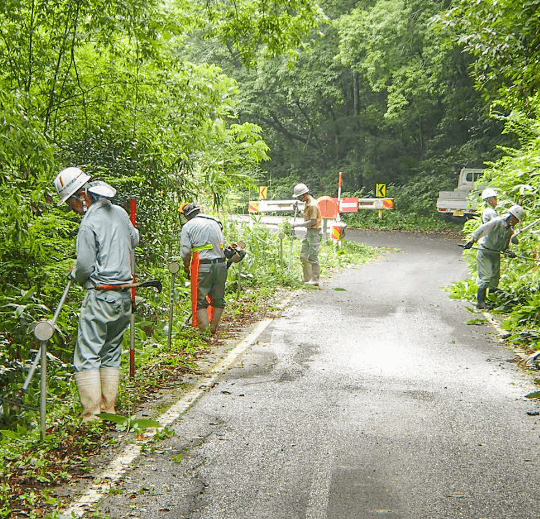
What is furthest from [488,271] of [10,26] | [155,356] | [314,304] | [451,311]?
[10,26]

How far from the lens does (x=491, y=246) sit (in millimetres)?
12664

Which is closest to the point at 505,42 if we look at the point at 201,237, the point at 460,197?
the point at 201,237

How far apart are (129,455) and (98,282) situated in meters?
1.56

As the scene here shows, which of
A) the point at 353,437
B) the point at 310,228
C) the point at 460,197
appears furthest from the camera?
the point at 460,197

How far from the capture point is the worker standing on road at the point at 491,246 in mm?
12641

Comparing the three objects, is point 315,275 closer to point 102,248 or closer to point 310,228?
point 310,228

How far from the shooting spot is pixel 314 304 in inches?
518

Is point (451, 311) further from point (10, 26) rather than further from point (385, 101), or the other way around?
point (385, 101)

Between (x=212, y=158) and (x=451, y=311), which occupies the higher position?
(x=212, y=158)

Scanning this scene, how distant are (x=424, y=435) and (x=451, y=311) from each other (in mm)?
6989

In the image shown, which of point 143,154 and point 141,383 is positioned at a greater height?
point 143,154

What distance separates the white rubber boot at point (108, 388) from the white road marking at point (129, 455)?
45 centimetres

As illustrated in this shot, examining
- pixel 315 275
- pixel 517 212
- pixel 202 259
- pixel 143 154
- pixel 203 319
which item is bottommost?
pixel 315 275

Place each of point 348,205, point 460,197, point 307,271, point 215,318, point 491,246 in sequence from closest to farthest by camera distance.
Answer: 1. point 215,318
2. point 491,246
3. point 307,271
4. point 348,205
5. point 460,197
